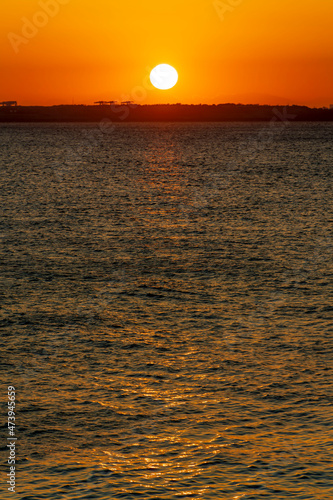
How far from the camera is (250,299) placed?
23.6m

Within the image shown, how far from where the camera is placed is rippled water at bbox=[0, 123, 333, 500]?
40.3ft

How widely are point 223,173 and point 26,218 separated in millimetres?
45189

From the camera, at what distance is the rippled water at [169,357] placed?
1228 cm

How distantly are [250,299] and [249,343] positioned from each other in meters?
4.55

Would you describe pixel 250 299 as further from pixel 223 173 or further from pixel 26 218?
pixel 223 173

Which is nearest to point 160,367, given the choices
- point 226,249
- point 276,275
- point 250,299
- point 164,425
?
point 164,425

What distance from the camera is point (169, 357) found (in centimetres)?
1805

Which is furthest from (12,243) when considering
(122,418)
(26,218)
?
(122,418)

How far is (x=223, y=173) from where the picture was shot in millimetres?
84875

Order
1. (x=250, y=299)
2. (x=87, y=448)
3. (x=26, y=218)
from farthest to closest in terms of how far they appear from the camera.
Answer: (x=26, y=218)
(x=250, y=299)
(x=87, y=448)

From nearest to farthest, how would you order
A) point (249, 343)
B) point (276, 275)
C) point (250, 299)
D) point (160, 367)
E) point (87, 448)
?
point (87, 448) → point (160, 367) → point (249, 343) → point (250, 299) → point (276, 275)

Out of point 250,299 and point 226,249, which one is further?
point 226,249

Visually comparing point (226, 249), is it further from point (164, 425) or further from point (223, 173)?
point (223, 173)

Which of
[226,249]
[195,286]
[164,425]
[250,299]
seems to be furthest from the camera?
[226,249]
